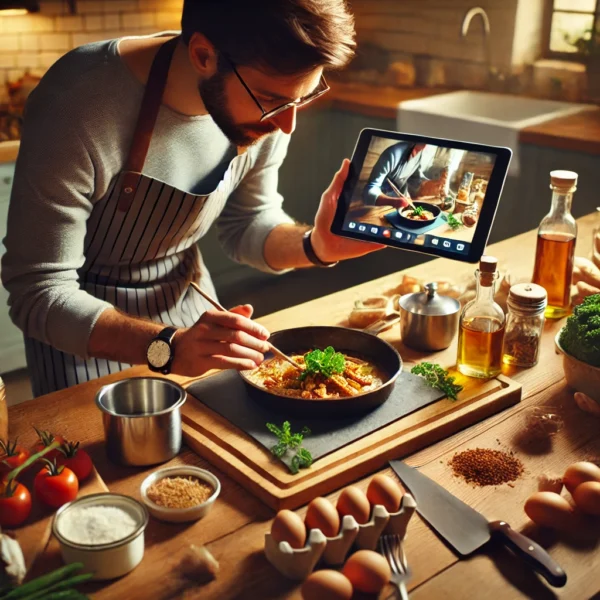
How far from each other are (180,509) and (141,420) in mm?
180

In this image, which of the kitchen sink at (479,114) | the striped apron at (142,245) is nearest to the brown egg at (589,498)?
the striped apron at (142,245)

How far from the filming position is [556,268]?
6.26 feet

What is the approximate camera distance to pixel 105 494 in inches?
44.1

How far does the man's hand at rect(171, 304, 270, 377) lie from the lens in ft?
4.63

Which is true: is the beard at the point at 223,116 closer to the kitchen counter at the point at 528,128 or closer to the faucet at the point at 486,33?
the kitchen counter at the point at 528,128

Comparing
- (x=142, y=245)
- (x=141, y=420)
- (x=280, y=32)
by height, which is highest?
(x=280, y=32)

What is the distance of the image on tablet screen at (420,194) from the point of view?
63.1 inches

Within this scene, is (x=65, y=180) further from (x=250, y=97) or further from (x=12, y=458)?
(x=12, y=458)

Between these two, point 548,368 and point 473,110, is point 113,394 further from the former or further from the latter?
point 473,110

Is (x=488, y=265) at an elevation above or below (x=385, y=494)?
above

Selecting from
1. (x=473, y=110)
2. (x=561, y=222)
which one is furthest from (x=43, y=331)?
(x=473, y=110)

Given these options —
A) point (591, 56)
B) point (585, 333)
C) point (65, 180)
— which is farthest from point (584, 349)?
point (591, 56)

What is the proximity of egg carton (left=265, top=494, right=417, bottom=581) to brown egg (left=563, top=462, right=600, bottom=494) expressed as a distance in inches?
11.6

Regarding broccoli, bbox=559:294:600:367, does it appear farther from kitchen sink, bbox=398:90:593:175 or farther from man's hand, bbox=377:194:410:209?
kitchen sink, bbox=398:90:593:175
